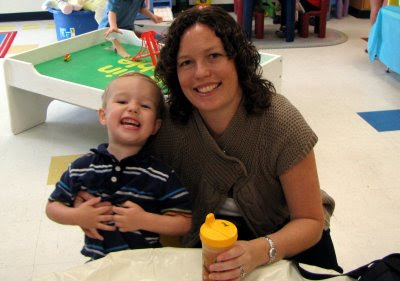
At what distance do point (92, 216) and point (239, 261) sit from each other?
1.18ft

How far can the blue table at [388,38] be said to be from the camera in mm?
3090

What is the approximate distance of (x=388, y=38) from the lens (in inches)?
126

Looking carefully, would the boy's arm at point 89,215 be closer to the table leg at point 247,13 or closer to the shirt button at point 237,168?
the shirt button at point 237,168

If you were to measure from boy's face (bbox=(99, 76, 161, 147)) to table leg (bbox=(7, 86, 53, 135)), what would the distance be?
1.66m

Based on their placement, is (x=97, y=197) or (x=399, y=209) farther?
(x=399, y=209)

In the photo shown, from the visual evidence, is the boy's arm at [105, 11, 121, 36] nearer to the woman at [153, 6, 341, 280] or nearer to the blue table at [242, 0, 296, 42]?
the blue table at [242, 0, 296, 42]

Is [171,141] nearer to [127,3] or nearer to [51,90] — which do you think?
[51,90]

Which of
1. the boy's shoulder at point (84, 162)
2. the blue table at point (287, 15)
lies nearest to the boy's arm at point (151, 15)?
the blue table at point (287, 15)

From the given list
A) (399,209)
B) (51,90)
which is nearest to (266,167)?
(399,209)

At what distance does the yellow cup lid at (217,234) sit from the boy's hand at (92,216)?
33cm

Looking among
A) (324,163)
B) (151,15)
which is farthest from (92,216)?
(151,15)

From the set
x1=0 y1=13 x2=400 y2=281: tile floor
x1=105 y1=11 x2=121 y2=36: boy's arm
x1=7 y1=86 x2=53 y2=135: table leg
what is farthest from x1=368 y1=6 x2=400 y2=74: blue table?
x1=7 y1=86 x2=53 y2=135: table leg

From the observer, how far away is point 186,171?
3.66 feet

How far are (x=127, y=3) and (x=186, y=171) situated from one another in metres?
2.30
